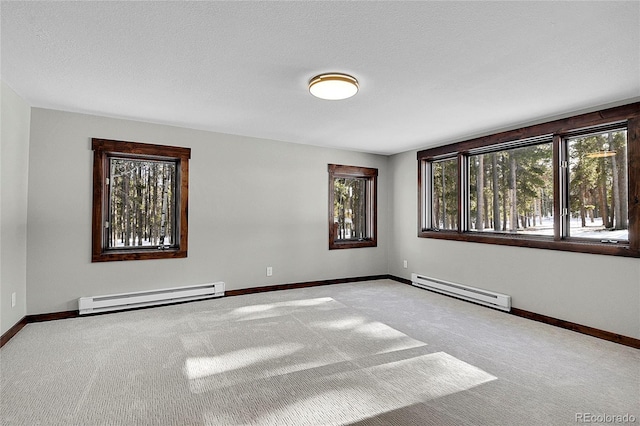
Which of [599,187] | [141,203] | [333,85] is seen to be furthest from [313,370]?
[599,187]

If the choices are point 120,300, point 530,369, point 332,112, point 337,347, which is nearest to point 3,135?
point 120,300

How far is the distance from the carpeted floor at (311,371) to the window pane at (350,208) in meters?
2.20

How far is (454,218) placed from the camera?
16.9ft

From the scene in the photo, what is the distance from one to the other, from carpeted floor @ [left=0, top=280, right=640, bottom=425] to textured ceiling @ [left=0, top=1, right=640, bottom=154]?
2346 millimetres

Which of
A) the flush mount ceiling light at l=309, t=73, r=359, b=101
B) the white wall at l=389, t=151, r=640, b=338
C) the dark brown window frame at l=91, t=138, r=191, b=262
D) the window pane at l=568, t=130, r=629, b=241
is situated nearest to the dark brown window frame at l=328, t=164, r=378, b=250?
the white wall at l=389, t=151, r=640, b=338

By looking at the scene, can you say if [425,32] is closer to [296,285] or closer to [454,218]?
[454,218]

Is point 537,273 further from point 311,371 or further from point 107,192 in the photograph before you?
point 107,192

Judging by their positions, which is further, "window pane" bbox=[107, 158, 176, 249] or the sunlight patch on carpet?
"window pane" bbox=[107, 158, 176, 249]

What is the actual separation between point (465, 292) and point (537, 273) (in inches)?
40.0

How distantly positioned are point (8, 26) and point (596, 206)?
17.1 feet

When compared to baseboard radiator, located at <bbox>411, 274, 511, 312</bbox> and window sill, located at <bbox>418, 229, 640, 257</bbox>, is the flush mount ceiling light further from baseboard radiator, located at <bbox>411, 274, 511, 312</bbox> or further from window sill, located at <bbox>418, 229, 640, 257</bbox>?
baseboard radiator, located at <bbox>411, 274, 511, 312</bbox>

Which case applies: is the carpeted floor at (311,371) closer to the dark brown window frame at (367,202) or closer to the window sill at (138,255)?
the window sill at (138,255)

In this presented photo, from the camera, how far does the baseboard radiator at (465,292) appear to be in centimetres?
412

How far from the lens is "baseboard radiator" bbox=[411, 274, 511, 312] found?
13.5 feet
